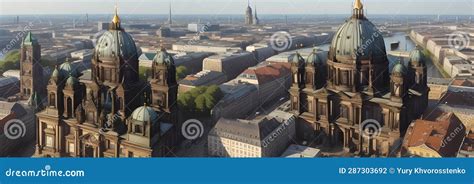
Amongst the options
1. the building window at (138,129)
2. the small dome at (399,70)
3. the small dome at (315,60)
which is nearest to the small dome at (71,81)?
the building window at (138,129)

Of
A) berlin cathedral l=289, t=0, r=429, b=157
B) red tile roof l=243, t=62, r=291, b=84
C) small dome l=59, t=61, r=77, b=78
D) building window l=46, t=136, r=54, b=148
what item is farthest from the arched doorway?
red tile roof l=243, t=62, r=291, b=84

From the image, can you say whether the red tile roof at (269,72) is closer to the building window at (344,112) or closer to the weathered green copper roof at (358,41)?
the building window at (344,112)

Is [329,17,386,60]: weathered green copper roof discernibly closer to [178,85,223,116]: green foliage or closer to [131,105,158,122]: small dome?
[178,85,223,116]: green foliage

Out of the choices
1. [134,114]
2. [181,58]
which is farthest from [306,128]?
[181,58]

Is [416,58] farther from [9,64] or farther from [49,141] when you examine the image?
[9,64]

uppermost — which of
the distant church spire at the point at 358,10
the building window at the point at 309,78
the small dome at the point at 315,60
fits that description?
the distant church spire at the point at 358,10

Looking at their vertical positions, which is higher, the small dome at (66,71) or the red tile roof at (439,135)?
the small dome at (66,71)

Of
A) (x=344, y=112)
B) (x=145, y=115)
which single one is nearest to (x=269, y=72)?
(x=344, y=112)
